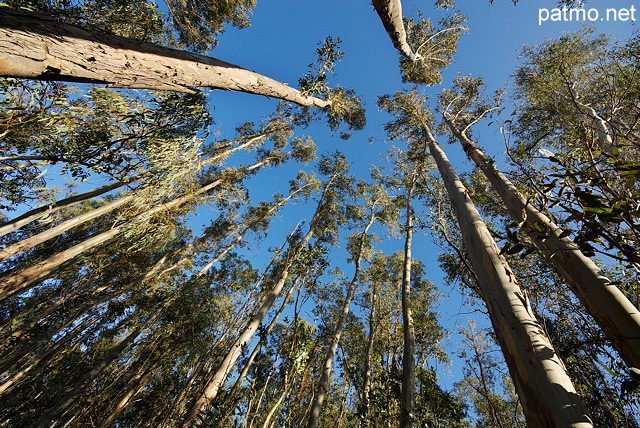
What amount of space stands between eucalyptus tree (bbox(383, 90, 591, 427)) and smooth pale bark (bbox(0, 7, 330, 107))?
144 inches

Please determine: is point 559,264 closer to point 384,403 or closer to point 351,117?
point 384,403

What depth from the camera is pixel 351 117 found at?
9.80 meters

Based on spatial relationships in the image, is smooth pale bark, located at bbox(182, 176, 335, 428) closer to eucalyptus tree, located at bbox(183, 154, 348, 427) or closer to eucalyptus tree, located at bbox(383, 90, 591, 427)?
eucalyptus tree, located at bbox(183, 154, 348, 427)

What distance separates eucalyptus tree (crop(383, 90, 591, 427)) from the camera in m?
1.56

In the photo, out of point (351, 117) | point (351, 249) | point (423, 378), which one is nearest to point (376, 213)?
point (351, 249)

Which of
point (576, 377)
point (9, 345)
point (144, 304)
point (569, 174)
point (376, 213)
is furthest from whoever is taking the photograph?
point (376, 213)

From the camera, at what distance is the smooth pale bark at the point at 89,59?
165 centimetres

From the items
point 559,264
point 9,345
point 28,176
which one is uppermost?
point 28,176

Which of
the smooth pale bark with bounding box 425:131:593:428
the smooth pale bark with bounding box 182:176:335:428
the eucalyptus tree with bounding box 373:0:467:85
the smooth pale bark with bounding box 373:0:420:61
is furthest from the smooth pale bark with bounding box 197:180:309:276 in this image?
the smooth pale bark with bounding box 425:131:593:428

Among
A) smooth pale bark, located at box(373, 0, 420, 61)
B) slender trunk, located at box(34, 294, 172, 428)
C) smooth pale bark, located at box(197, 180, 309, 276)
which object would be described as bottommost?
slender trunk, located at box(34, 294, 172, 428)

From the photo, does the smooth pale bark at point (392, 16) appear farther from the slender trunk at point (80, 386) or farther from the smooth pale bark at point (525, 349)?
the slender trunk at point (80, 386)

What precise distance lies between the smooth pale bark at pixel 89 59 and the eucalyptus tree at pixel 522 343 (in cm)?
365

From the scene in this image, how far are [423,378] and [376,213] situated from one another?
10.0 meters

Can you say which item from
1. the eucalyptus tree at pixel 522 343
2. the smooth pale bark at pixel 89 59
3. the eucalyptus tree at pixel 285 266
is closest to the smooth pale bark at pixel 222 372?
the eucalyptus tree at pixel 285 266
